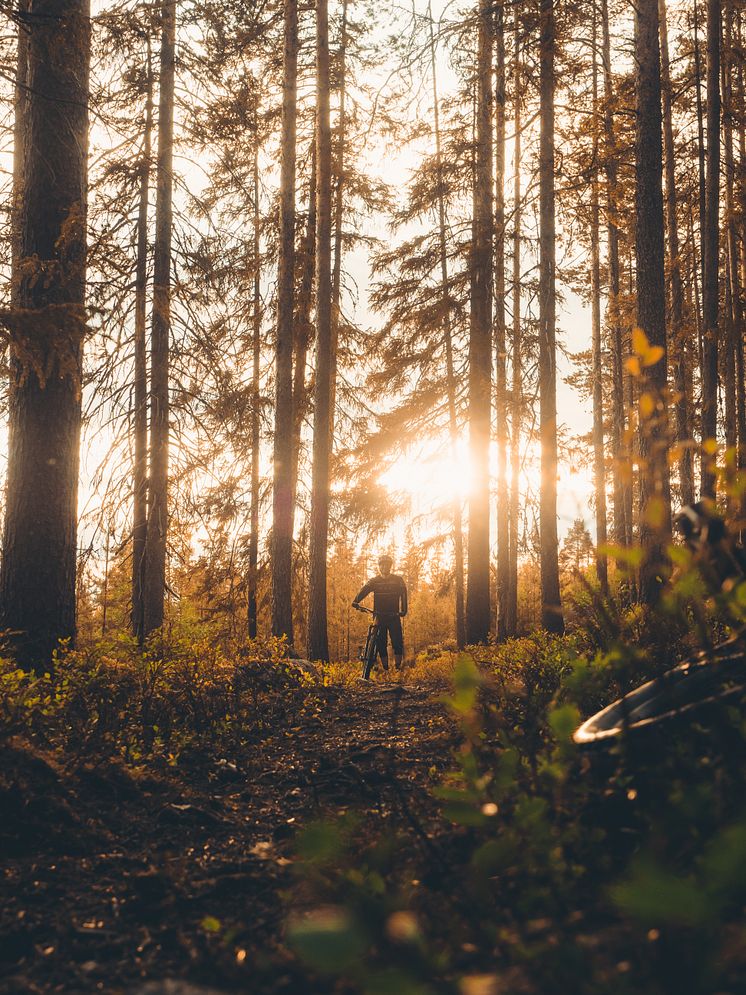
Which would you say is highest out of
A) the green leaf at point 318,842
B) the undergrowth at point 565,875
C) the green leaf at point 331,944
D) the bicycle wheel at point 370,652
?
the green leaf at point 318,842

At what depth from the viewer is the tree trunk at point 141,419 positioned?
10242mm

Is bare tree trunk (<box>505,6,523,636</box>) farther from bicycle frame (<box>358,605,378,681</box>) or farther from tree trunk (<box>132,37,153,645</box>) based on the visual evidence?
tree trunk (<box>132,37,153,645</box>)

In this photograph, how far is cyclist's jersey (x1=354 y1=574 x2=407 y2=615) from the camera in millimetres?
11664

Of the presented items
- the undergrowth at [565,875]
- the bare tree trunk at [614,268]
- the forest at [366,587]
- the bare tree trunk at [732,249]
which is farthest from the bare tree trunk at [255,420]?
the undergrowth at [565,875]

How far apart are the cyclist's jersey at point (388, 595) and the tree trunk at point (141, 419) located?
13.4ft

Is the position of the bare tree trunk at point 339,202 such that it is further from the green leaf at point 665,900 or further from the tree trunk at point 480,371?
the green leaf at point 665,900

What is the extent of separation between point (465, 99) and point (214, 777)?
509 inches

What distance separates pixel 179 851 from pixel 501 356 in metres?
11.6

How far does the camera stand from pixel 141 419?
10672 millimetres

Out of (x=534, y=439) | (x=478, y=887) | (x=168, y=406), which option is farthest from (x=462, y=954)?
(x=534, y=439)

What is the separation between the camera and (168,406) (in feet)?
34.5

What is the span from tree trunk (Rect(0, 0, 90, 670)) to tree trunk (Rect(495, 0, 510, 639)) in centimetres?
673

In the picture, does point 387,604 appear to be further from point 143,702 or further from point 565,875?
point 565,875

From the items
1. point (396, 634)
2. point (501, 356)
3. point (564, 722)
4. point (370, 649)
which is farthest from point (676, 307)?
point (564, 722)
